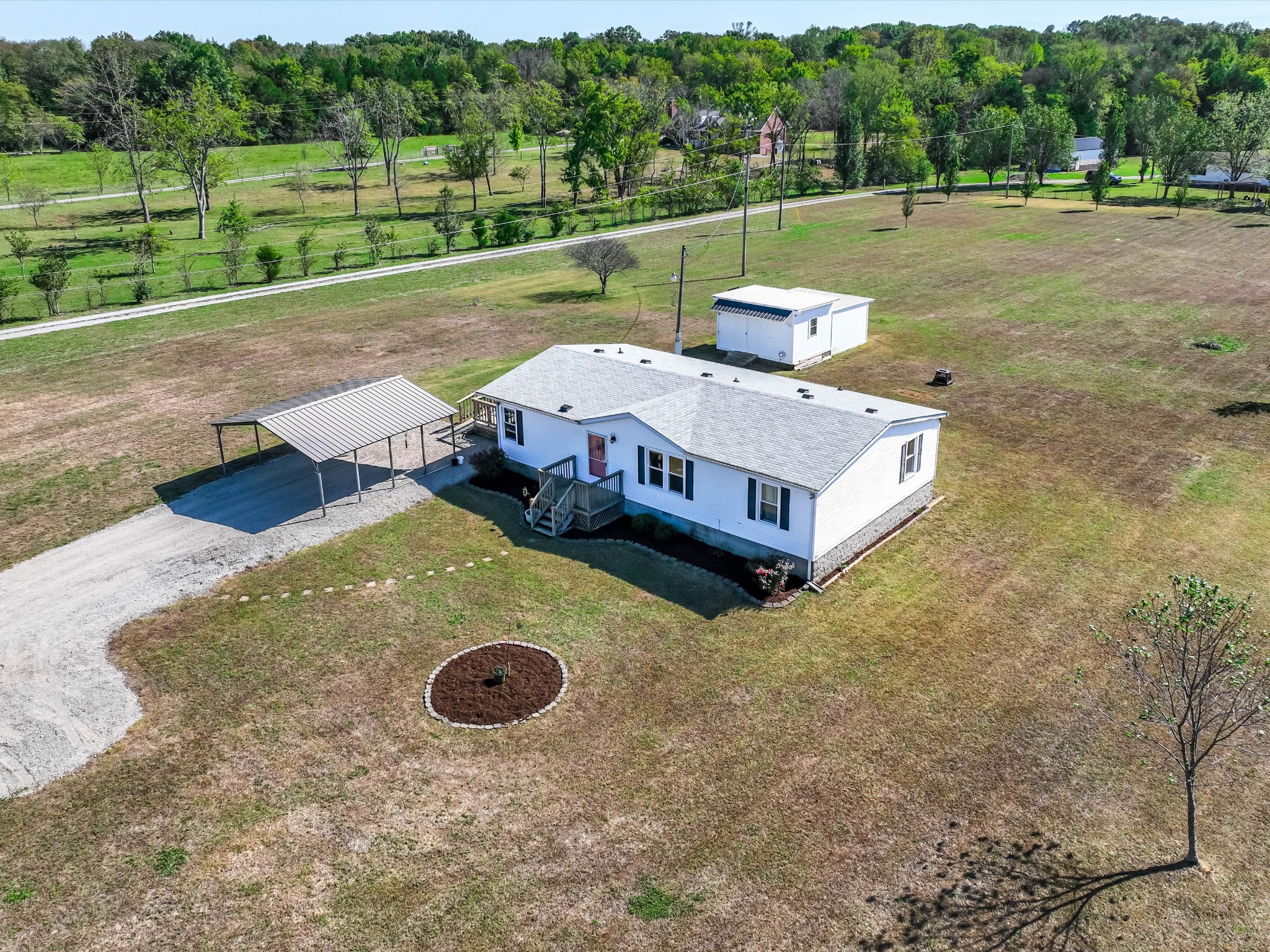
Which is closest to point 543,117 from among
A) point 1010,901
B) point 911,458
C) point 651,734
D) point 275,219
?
point 275,219

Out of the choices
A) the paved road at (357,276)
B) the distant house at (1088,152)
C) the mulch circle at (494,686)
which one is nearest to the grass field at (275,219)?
the paved road at (357,276)

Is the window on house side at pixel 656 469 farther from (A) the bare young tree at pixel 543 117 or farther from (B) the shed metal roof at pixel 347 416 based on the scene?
(A) the bare young tree at pixel 543 117

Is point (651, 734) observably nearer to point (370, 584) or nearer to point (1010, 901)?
point (1010, 901)

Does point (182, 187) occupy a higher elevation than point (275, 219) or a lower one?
higher

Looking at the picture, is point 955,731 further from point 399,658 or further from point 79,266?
point 79,266

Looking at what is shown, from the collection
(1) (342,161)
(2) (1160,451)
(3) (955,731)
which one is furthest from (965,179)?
(3) (955,731)

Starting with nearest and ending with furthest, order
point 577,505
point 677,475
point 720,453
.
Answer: point 720,453, point 677,475, point 577,505

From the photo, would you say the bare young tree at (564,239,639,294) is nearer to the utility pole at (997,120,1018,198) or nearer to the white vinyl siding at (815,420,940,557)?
the white vinyl siding at (815,420,940,557)

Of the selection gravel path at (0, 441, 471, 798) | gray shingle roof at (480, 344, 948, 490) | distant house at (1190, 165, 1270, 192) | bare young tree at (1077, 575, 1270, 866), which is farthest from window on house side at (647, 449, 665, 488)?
distant house at (1190, 165, 1270, 192)
